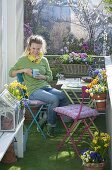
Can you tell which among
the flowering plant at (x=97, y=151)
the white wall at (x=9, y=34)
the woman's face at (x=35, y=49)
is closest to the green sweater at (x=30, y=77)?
the woman's face at (x=35, y=49)

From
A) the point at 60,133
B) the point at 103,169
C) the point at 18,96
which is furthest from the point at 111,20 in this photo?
the point at 103,169

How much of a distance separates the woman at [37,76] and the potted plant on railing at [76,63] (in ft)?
3.14

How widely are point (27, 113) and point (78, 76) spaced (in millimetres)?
1091

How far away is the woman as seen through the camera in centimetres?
611

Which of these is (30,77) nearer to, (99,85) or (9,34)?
(9,34)

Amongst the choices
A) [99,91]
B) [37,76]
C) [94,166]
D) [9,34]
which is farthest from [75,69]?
[94,166]

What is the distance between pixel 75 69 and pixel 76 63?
10 centimetres

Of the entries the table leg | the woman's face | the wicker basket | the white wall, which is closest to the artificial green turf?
the table leg

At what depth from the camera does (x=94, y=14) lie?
9.12 meters

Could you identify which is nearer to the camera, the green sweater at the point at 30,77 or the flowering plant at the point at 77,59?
the green sweater at the point at 30,77

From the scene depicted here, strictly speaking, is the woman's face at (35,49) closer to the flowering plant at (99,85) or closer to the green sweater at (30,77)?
the green sweater at (30,77)

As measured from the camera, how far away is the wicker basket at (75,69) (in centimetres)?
730

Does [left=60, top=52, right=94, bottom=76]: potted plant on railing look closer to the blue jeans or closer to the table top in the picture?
the table top

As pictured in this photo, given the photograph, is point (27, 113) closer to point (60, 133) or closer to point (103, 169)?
point (60, 133)
